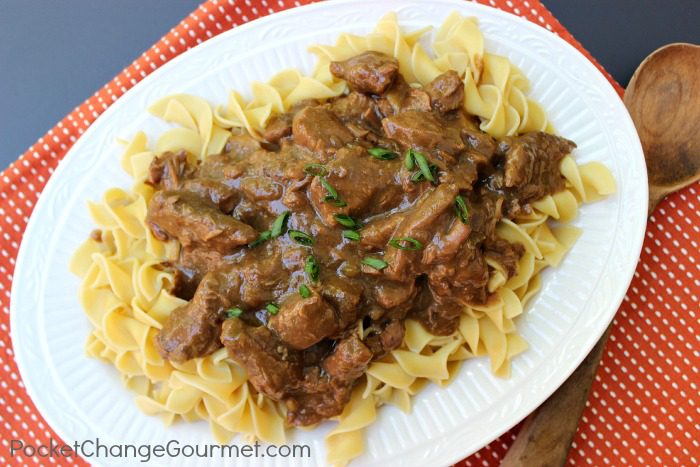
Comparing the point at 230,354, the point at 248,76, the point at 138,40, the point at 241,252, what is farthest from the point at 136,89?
the point at 230,354

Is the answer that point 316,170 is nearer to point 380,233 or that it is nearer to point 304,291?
point 380,233

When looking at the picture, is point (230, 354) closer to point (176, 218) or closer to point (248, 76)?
point (176, 218)

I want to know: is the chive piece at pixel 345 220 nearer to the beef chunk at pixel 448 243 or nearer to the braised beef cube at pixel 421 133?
the beef chunk at pixel 448 243

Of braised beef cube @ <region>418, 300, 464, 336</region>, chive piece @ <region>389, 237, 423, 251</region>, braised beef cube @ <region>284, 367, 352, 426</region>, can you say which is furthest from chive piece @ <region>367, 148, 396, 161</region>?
braised beef cube @ <region>284, 367, 352, 426</region>

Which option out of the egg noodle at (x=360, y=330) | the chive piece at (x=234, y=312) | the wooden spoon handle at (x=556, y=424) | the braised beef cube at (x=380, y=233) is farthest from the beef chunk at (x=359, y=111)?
the wooden spoon handle at (x=556, y=424)

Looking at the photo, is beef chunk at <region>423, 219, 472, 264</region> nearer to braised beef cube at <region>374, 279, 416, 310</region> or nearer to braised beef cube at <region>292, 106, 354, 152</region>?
braised beef cube at <region>374, 279, 416, 310</region>
